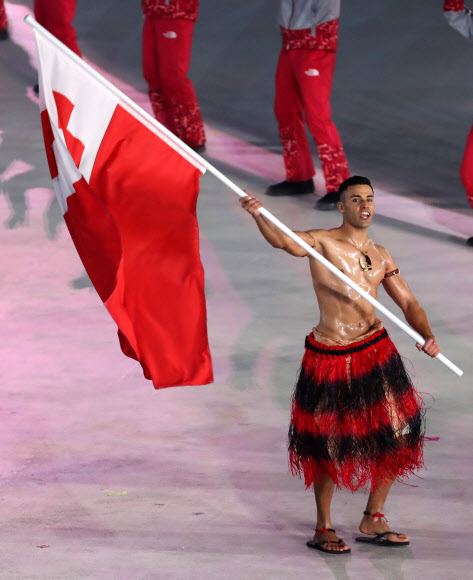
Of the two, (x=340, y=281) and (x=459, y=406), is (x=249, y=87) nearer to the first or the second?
(x=459, y=406)

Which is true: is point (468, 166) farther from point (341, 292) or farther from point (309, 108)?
point (341, 292)

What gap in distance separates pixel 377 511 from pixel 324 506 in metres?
0.21

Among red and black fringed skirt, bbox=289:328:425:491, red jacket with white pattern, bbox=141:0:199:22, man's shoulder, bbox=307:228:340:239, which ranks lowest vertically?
red and black fringed skirt, bbox=289:328:425:491

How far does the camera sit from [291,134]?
366 inches

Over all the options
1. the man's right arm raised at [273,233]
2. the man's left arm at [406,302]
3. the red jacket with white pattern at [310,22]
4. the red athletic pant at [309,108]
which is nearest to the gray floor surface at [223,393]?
the red athletic pant at [309,108]

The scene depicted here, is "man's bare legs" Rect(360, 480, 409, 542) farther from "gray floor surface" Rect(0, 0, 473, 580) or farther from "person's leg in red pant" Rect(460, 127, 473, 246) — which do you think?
"person's leg in red pant" Rect(460, 127, 473, 246)

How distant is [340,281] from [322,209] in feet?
15.4

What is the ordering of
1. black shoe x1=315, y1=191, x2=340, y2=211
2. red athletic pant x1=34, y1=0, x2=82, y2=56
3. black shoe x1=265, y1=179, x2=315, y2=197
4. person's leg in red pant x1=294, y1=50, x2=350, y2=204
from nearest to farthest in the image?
1. person's leg in red pant x1=294, y1=50, x2=350, y2=204
2. black shoe x1=315, y1=191, x2=340, y2=211
3. black shoe x1=265, y1=179, x2=315, y2=197
4. red athletic pant x1=34, y1=0, x2=82, y2=56

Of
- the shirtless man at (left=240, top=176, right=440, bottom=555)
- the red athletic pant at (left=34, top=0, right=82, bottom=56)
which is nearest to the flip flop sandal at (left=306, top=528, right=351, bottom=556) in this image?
the shirtless man at (left=240, top=176, right=440, bottom=555)

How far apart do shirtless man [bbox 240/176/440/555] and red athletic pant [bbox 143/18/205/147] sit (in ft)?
18.2

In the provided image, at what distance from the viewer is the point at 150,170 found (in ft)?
14.8

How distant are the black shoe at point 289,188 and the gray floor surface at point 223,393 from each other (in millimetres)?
141

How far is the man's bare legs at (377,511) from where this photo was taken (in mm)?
4512

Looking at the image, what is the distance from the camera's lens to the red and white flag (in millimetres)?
4469
